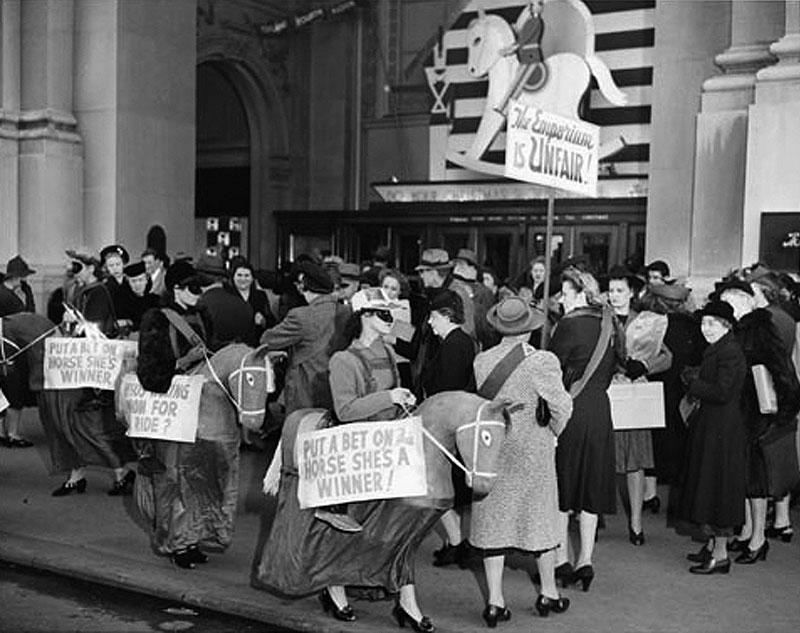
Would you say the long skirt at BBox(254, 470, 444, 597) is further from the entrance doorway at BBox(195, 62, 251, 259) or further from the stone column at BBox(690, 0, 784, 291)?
the entrance doorway at BBox(195, 62, 251, 259)

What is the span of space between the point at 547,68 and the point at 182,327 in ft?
40.6

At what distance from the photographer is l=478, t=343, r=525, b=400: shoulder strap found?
6.38 metres

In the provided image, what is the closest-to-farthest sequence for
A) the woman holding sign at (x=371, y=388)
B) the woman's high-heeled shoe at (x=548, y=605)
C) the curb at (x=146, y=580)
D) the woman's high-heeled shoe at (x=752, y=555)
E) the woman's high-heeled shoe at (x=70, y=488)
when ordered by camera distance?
the woman holding sign at (x=371, y=388) → the curb at (x=146, y=580) → the woman's high-heeled shoe at (x=548, y=605) → the woman's high-heeled shoe at (x=752, y=555) → the woman's high-heeled shoe at (x=70, y=488)

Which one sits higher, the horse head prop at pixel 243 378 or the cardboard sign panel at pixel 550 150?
the cardboard sign panel at pixel 550 150

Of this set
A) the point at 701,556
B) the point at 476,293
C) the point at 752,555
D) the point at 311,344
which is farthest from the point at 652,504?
the point at 311,344

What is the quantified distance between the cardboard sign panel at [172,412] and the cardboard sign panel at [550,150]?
245cm

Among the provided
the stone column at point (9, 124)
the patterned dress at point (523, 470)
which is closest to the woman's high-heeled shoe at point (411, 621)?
the patterned dress at point (523, 470)

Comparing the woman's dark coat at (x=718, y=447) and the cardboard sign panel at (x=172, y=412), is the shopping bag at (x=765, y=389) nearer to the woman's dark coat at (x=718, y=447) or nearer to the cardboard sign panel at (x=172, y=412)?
the woman's dark coat at (x=718, y=447)

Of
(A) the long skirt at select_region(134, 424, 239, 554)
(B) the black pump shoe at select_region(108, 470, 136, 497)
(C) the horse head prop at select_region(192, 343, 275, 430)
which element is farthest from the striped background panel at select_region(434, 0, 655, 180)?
(A) the long skirt at select_region(134, 424, 239, 554)

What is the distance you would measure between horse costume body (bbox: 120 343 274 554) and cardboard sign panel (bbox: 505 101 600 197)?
2075 mm

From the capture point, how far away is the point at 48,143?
16.4 meters

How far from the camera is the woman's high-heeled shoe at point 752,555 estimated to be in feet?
26.2

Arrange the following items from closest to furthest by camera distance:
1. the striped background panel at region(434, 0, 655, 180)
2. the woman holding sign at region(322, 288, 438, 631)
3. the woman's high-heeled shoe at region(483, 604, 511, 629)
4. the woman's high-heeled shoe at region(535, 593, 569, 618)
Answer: the woman holding sign at region(322, 288, 438, 631), the woman's high-heeled shoe at region(483, 604, 511, 629), the woman's high-heeled shoe at region(535, 593, 569, 618), the striped background panel at region(434, 0, 655, 180)

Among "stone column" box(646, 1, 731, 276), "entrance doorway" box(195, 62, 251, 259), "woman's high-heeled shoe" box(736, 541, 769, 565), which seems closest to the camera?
"woman's high-heeled shoe" box(736, 541, 769, 565)
